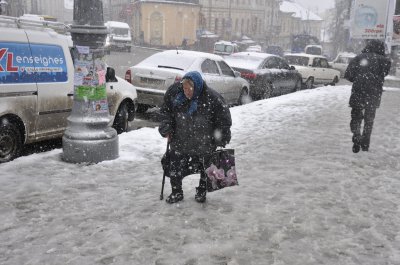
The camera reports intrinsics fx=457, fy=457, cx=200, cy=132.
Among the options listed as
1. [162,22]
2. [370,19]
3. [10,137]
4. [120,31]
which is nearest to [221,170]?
[10,137]

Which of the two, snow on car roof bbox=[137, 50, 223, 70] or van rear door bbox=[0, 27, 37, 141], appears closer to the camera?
van rear door bbox=[0, 27, 37, 141]

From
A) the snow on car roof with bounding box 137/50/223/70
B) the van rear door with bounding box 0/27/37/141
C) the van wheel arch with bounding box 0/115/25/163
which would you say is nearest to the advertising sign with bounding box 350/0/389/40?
the snow on car roof with bounding box 137/50/223/70

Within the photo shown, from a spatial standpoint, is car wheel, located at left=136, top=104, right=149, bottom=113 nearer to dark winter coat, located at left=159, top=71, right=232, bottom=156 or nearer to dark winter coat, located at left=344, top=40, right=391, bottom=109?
dark winter coat, located at left=344, top=40, right=391, bottom=109

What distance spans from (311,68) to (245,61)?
6.04m

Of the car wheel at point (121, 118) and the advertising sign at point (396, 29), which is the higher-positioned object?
the advertising sign at point (396, 29)

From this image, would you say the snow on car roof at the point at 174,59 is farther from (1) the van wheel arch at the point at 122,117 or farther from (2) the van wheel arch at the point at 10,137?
(2) the van wheel arch at the point at 10,137

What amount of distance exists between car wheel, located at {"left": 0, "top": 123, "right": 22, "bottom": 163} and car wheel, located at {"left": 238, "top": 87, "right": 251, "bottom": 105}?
7780 mm

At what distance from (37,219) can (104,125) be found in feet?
7.34

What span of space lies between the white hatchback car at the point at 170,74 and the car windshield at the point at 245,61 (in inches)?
76.1

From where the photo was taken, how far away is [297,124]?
33.1 ft

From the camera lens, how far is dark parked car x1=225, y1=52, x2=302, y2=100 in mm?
14391

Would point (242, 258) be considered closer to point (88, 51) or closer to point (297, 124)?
point (88, 51)

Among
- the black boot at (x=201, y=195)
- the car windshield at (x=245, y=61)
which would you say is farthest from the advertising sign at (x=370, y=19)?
the black boot at (x=201, y=195)

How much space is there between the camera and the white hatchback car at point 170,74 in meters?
10.2
